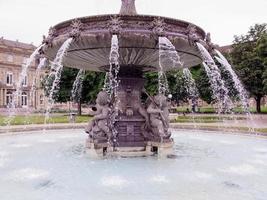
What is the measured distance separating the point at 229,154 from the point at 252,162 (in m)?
1.36

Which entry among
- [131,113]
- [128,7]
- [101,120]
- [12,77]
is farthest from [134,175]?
[12,77]

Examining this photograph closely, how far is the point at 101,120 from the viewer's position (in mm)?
10258

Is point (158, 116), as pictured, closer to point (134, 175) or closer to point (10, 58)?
point (134, 175)

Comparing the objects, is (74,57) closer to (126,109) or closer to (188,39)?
(126,109)

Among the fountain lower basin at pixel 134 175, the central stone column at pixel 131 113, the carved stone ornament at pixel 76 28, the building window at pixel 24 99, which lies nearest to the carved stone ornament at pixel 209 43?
the central stone column at pixel 131 113

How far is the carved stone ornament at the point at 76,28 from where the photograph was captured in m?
8.91

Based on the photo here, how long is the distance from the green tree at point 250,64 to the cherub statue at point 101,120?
1312 inches

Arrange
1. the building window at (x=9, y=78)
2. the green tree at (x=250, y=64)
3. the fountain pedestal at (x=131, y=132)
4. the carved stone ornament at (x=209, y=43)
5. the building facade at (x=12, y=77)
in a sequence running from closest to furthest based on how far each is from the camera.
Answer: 1. the fountain pedestal at (x=131, y=132)
2. the carved stone ornament at (x=209, y=43)
3. the green tree at (x=250, y=64)
4. the building facade at (x=12, y=77)
5. the building window at (x=9, y=78)

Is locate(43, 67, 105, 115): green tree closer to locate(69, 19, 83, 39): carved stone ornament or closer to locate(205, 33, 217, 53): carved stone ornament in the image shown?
locate(205, 33, 217, 53): carved stone ornament

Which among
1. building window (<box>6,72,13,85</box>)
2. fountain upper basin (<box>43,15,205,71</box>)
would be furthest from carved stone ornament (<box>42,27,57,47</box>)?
building window (<box>6,72,13,85</box>)

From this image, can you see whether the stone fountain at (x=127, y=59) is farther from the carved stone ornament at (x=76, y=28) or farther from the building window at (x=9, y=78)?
the building window at (x=9, y=78)

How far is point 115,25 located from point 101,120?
2932 millimetres

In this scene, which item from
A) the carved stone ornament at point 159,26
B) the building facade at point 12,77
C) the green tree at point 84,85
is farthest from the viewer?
the building facade at point 12,77

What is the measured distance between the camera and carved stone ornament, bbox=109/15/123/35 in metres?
8.62
